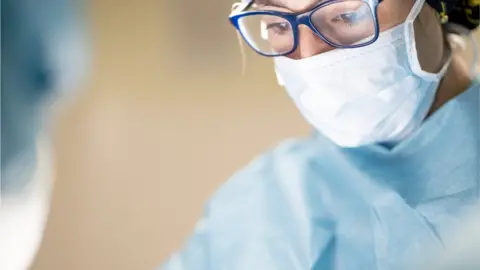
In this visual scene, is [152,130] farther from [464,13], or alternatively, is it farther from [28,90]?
[464,13]

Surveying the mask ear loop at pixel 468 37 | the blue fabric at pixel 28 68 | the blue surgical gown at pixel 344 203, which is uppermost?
the blue fabric at pixel 28 68

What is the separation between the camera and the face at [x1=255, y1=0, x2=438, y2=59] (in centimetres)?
75

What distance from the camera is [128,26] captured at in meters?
1.06

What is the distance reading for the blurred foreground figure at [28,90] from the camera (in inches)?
25.0

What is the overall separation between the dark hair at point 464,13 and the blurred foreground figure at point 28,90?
1.67ft

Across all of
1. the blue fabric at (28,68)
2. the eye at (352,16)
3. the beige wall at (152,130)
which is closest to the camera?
the blue fabric at (28,68)

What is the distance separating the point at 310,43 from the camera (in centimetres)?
78

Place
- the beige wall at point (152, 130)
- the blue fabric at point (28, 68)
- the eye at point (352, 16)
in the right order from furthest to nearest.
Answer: the beige wall at point (152, 130) → the eye at point (352, 16) → the blue fabric at point (28, 68)

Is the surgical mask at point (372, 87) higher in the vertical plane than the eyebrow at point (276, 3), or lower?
lower

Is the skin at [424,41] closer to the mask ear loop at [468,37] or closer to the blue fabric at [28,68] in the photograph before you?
the mask ear loop at [468,37]

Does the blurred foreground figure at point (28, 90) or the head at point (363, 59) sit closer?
the blurred foreground figure at point (28, 90)

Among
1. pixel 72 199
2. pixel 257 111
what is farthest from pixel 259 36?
pixel 72 199

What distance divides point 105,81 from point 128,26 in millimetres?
112

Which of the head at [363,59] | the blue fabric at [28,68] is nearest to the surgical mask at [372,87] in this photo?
the head at [363,59]
